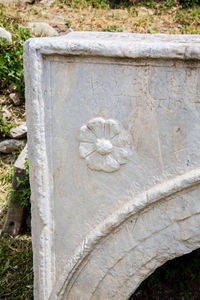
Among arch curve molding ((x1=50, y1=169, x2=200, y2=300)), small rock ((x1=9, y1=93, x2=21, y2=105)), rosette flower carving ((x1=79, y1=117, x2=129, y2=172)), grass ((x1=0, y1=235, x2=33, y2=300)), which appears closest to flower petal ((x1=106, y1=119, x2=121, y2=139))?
rosette flower carving ((x1=79, y1=117, x2=129, y2=172))

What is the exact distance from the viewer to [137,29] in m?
3.21

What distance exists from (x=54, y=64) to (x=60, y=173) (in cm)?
44

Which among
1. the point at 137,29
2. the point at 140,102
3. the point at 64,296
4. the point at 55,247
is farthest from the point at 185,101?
the point at 137,29

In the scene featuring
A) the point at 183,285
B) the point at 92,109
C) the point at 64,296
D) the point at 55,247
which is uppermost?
the point at 92,109

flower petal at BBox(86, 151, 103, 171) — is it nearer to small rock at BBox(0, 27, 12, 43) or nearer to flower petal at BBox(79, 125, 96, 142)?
flower petal at BBox(79, 125, 96, 142)

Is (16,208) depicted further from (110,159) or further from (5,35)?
(5,35)

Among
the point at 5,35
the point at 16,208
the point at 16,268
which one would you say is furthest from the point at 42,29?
the point at 16,268

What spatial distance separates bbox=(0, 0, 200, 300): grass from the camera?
6.97 feet

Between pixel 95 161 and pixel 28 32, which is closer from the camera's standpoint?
pixel 95 161

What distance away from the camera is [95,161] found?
1.29m

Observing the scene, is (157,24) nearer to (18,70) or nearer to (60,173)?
(18,70)

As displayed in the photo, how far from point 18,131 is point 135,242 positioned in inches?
67.8

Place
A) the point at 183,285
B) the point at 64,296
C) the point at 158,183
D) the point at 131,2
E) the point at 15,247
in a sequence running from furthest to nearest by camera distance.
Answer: the point at 131,2
the point at 15,247
the point at 183,285
the point at 64,296
the point at 158,183

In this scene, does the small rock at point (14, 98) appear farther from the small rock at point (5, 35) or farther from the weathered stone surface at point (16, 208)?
the weathered stone surface at point (16, 208)
